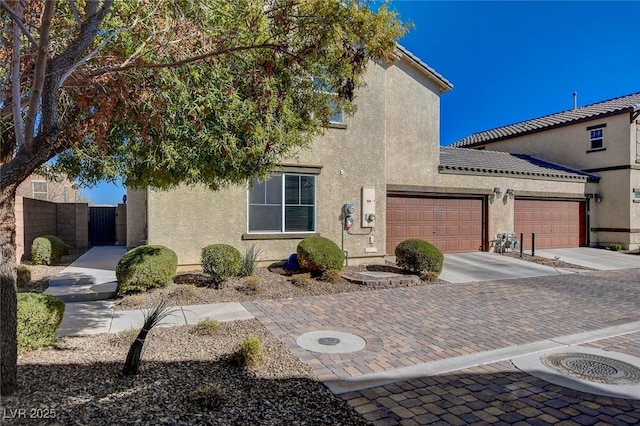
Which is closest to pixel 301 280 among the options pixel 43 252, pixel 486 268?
pixel 486 268

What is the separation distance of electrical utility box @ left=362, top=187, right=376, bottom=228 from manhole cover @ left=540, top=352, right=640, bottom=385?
7662 millimetres

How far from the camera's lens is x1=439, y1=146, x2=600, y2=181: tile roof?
16297mm

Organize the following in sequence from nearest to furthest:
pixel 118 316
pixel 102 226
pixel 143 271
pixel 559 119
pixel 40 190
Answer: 1. pixel 118 316
2. pixel 143 271
3. pixel 102 226
4. pixel 559 119
5. pixel 40 190

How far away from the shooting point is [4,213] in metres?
3.61

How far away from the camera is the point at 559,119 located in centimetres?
2183

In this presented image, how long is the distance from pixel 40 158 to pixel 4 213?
69cm

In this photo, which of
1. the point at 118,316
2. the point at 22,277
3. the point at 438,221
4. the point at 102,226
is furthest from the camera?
the point at 102,226

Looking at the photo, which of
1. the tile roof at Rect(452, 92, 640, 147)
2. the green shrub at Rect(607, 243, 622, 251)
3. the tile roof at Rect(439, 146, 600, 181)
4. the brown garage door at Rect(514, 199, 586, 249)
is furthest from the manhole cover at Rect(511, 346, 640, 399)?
the tile roof at Rect(452, 92, 640, 147)

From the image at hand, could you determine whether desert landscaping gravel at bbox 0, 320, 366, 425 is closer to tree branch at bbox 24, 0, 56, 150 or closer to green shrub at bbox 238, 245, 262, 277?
tree branch at bbox 24, 0, 56, 150

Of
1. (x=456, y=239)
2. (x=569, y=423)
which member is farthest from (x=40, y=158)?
(x=456, y=239)

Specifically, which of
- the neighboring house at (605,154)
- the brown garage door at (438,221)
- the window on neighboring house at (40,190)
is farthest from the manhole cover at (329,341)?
the window on neighboring house at (40,190)

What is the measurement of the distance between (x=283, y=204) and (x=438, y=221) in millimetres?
7145

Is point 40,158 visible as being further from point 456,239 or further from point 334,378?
point 456,239

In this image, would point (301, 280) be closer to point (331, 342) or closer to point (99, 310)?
point (331, 342)
